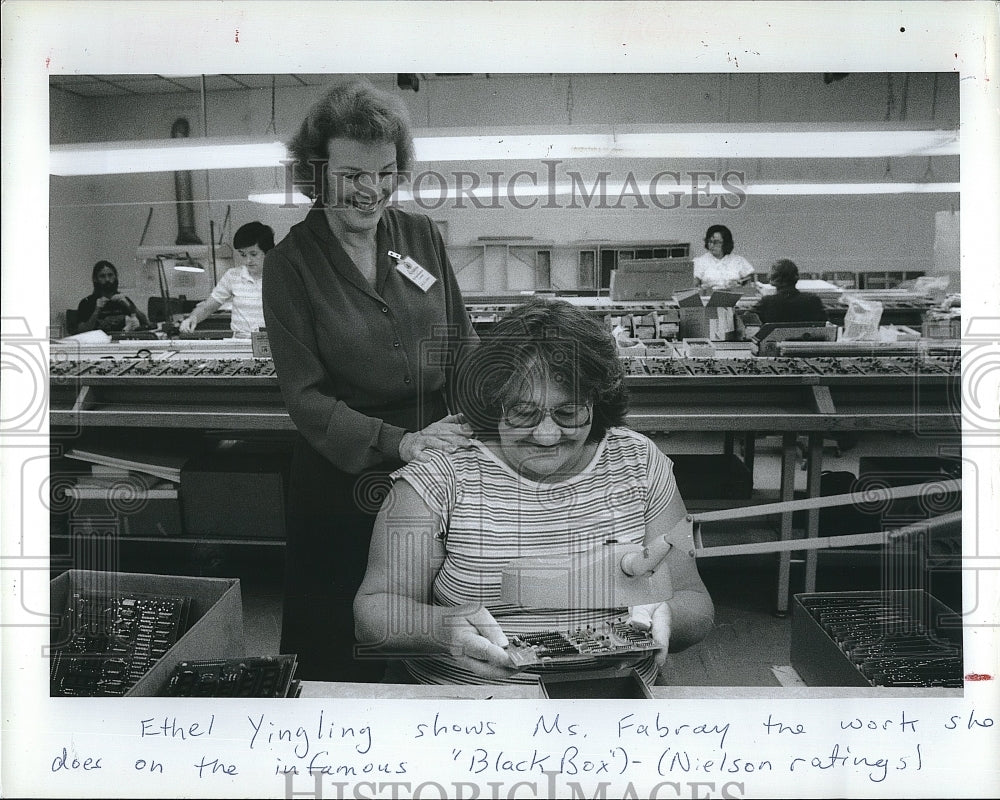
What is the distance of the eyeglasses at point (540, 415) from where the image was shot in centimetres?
161

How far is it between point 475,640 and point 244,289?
916 mm

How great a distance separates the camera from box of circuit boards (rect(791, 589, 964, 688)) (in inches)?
64.7

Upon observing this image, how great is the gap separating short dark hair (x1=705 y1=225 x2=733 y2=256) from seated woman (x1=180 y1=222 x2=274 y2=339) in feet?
3.14

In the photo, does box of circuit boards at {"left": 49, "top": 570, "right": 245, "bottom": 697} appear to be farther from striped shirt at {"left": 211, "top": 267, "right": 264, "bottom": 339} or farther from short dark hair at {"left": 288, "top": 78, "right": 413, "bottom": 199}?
short dark hair at {"left": 288, "top": 78, "right": 413, "bottom": 199}

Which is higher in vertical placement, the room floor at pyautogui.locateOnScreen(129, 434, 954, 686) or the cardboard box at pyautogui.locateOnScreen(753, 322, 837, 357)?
the cardboard box at pyautogui.locateOnScreen(753, 322, 837, 357)

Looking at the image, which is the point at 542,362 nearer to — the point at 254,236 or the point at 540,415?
the point at 540,415

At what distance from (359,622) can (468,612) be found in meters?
0.26

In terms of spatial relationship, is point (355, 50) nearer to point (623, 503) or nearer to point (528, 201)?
point (528, 201)

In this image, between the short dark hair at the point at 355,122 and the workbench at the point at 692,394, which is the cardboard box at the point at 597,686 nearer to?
the workbench at the point at 692,394

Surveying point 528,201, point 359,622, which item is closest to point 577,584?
point 359,622

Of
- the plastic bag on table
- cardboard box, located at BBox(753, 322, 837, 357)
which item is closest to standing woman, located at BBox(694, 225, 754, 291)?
cardboard box, located at BBox(753, 322, 837, 357)

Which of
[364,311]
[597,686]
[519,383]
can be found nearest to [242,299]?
[364,311]

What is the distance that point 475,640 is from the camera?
1594 mm

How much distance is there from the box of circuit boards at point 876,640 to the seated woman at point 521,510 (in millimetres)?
254
